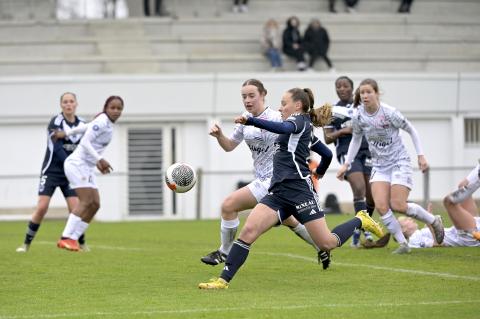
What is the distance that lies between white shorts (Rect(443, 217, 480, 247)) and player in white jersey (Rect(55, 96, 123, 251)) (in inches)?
178

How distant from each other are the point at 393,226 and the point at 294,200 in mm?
3463

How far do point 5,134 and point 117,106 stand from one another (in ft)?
47.2

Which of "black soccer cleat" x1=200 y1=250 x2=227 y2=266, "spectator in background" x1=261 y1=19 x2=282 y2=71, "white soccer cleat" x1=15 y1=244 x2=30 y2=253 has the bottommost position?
"white soccer cleat" x1=15 y1=244 x2=30 y2=253

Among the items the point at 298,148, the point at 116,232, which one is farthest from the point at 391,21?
the point at 298,148

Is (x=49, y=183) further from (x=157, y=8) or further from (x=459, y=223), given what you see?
(x=157, y=8)

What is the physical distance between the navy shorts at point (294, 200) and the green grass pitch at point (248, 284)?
67 cm

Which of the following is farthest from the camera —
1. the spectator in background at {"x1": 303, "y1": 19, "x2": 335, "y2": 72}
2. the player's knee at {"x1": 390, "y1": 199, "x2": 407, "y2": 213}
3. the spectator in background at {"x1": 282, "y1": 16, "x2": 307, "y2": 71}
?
the spectator in background at {"x1": 282, "y1": 16, "x2": 307, "y2": 71}

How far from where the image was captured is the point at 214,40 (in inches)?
1202

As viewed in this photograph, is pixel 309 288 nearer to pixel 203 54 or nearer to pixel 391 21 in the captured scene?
pixel 203 54

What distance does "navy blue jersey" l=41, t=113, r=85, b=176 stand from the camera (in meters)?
15.2

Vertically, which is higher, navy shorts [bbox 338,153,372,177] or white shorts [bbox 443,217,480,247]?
navy shorts [bbox 338,153,372,177]

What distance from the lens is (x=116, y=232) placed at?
68.9 feet

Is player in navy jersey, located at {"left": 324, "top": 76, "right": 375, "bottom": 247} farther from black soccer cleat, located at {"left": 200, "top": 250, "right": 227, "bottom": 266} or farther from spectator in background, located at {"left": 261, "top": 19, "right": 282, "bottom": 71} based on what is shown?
spectator in background, located at {"left": 261, "top": 19, "right": 282, "bottom": 71}

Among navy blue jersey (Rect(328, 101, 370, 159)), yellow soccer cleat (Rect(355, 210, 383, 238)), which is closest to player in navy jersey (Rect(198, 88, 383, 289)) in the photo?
yellow soccer cleat (Rect(355, 210, 383, 238))
